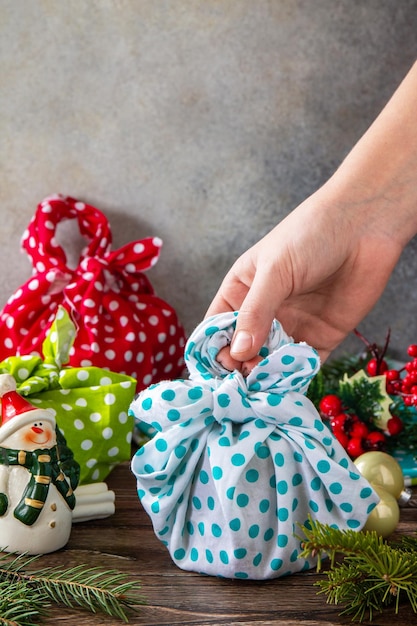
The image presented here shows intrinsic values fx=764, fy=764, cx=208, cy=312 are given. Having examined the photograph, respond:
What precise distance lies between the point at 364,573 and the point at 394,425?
48 cm

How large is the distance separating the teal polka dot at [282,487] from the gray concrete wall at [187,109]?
0.68m

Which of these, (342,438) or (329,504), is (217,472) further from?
(342,438)

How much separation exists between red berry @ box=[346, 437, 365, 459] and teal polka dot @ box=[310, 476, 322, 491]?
327mm

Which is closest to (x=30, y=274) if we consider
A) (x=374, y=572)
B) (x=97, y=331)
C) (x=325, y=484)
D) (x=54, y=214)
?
(x=54, y=214)

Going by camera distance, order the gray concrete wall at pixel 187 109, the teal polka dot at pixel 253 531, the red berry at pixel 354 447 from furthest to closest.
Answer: the gray concrete wall at pixel 187 109 < the red berry at pixel 354 447 < the teal polka dot at pixel 253 531

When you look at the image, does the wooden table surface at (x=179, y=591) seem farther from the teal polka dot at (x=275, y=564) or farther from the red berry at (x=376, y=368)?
the red berry at (x=376, y=368)

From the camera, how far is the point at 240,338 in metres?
0.75

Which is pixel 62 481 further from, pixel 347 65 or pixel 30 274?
pixel 347 65

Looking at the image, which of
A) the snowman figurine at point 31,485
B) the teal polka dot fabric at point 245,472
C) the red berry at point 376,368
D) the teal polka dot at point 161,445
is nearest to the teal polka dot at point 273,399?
the teal polka dot fabric at point 245,472

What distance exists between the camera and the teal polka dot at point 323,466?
703mm

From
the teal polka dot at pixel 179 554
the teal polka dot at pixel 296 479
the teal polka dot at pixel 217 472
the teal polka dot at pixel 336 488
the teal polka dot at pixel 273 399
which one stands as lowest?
the teal polka dot at pixel 179 554

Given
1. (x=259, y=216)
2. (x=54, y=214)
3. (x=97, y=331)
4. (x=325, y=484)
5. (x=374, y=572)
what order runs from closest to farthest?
(x=374, y=572) < (x=325, y=484) < (x=97, y=331) < (x=54, y=214) < (x=259, y=216)

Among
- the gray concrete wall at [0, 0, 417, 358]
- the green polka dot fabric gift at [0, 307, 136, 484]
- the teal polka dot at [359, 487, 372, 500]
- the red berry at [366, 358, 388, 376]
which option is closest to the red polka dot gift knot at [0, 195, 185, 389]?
the gray concrete wall at [0, 0, 417, 358]

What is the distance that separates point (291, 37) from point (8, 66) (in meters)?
0.47
